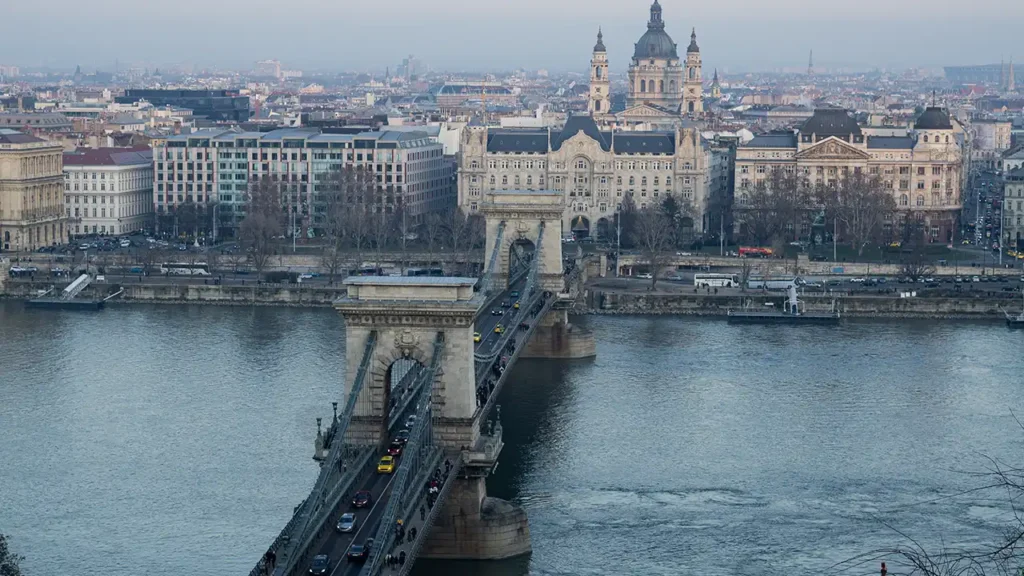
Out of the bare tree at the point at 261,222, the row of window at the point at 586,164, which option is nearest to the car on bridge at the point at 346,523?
the bare tree at the point at 261,222

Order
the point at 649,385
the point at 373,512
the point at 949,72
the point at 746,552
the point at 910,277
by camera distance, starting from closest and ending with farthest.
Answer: the point at 373,512, the point at 746,552, the point at 649,385, the point at 910,277, the point at 949,72

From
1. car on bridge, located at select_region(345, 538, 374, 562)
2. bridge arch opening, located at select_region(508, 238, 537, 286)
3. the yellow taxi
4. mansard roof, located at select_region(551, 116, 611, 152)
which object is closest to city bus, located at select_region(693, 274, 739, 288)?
bridge arch opening, located at select_region(508, 238, 537, 286)

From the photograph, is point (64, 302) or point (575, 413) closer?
point (575, 413)

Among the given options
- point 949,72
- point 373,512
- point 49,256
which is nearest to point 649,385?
point 373,512

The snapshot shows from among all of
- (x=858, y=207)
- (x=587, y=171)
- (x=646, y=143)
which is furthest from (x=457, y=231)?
(x=858, y=207)

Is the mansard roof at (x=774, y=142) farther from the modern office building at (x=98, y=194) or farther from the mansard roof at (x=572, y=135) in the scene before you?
the modern office building at (x=98, y=194)

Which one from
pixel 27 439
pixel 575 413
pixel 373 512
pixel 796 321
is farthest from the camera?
pixel 796 321

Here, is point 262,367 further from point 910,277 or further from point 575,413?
point 910,277

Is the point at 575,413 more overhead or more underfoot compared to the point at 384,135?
more underfoot
